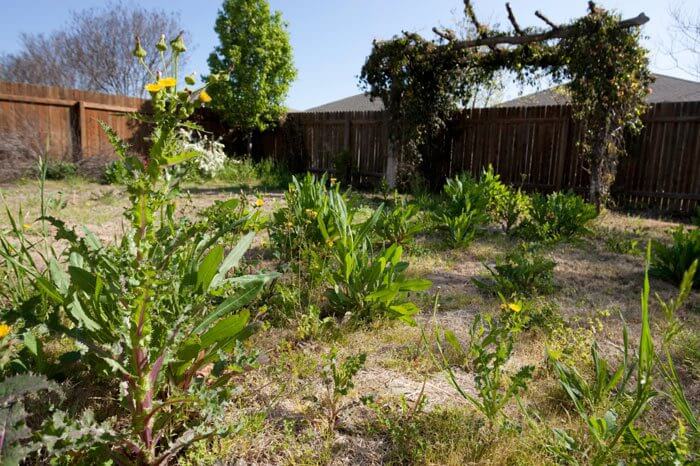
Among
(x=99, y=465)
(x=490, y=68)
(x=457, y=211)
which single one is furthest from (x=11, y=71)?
(x=99, y=465)

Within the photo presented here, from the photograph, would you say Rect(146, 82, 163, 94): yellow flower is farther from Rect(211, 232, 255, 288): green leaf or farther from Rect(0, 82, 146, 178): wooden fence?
Rect(0, 82, 146, 178): wooden fence

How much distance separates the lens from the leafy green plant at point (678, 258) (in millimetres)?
3109

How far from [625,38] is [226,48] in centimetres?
939

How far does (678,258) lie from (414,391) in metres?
2.55

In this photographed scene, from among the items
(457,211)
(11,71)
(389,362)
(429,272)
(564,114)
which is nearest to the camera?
(389,362)

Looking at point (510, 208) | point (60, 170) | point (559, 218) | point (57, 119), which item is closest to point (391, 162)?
point (510, 208)

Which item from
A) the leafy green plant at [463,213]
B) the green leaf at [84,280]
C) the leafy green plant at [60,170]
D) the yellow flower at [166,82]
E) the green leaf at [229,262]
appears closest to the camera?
the yellow flower at [166,82]

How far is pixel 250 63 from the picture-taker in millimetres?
11836

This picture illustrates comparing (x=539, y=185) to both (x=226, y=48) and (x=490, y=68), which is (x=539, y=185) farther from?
(x=226, y=48)

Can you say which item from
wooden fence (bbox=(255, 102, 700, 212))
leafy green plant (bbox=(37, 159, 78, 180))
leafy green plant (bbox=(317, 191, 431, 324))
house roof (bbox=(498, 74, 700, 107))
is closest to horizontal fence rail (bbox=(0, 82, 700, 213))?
wooden fence (bbox=(255, 102, 700, 212))

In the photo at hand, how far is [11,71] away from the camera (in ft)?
81.8

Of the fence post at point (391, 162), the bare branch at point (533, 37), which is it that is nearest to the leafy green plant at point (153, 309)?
the bare branch at point (533, 37)

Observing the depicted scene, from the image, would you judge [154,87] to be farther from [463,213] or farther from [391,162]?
[391,162]

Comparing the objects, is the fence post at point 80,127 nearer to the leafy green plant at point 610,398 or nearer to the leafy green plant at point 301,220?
the leafy green plant at point 301,220
